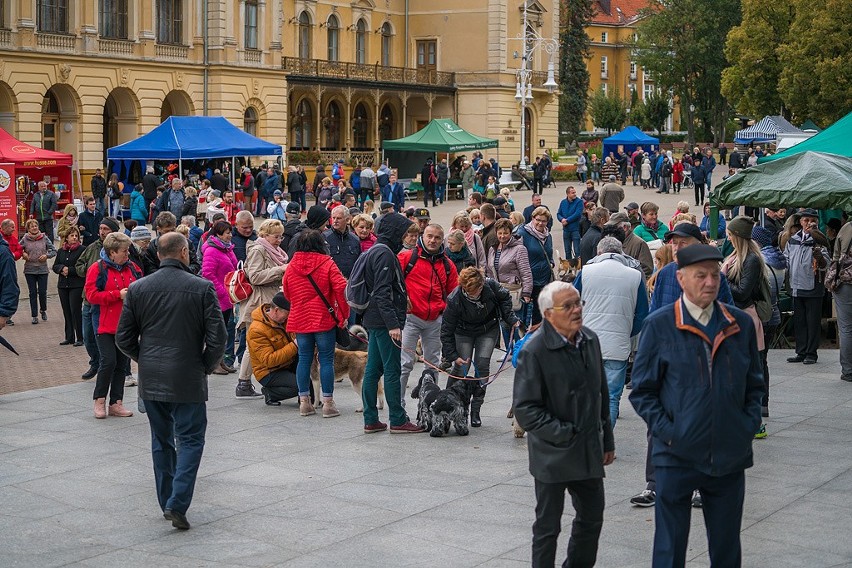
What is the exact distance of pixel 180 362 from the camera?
8.02 m

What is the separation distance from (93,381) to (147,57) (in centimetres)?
3330

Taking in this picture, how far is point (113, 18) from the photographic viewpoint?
44.6 m

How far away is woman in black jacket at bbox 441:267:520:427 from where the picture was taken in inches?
417

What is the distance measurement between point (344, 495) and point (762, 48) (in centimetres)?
4434

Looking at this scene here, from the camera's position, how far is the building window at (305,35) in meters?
56.7

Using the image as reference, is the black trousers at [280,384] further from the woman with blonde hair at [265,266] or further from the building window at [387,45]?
the building window at [387,45]

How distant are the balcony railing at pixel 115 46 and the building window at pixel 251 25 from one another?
19.0ft

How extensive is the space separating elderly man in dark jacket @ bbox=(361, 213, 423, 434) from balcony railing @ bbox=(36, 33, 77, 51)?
34008 mm

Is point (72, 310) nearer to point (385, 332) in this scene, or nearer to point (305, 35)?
point (385, 332)

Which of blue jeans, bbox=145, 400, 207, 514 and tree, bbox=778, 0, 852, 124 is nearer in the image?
blue jeans, bbox=145, 400, 207, 514

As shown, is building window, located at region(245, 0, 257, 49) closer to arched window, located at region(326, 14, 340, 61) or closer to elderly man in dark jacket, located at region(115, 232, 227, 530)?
arched window, located at region(326, 14, 340, 61)

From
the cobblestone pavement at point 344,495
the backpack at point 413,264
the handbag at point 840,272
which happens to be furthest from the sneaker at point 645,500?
the handbag at point 840,272

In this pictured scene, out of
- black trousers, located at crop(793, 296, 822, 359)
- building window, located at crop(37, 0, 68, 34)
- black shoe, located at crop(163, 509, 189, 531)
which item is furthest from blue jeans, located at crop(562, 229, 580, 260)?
building window, located at crop(37, 0, 68, 34)

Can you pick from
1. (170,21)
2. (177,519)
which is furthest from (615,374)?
(170,21)
